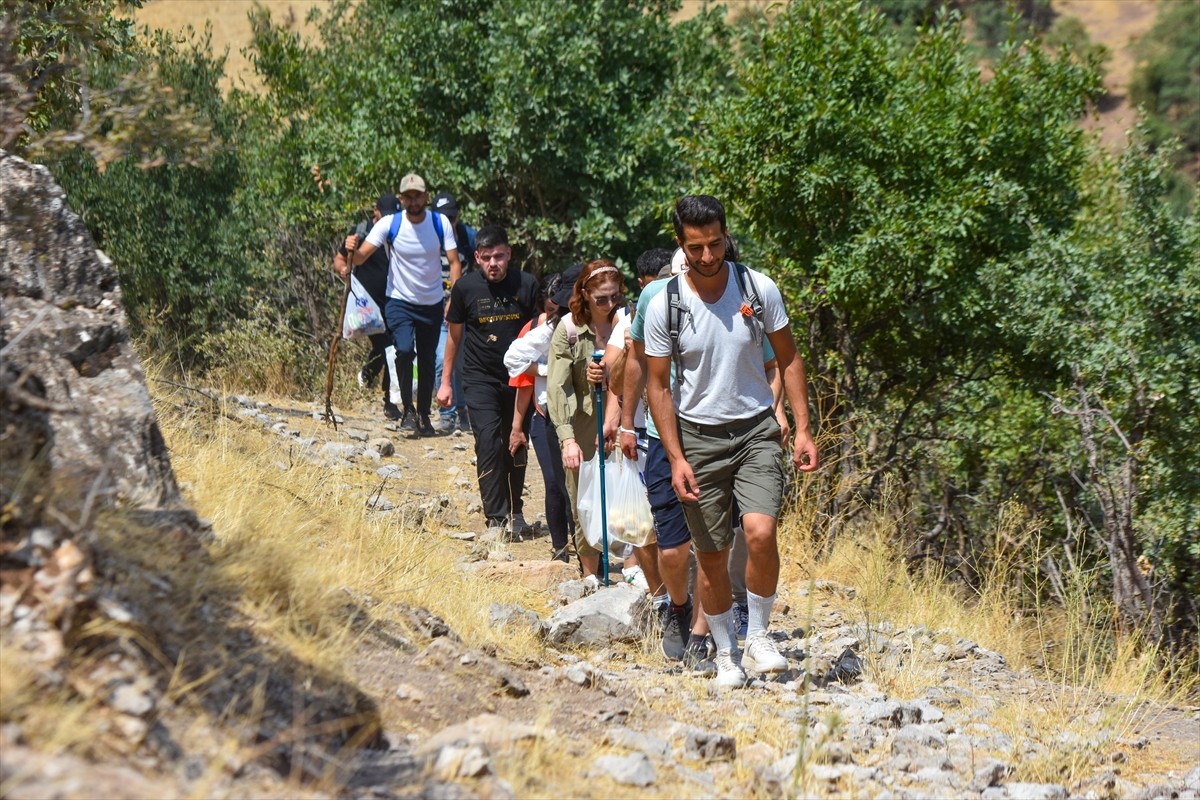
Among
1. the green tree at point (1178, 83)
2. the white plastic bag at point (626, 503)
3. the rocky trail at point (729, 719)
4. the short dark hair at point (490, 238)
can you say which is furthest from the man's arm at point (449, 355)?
the green tree at point (1178, 83)

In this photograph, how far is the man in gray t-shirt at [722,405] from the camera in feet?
16.5

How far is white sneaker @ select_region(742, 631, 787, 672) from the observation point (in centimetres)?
519

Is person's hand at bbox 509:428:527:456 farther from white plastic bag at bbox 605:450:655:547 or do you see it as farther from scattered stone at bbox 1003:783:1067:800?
scattered stone at bbox 1003:783:1067:800

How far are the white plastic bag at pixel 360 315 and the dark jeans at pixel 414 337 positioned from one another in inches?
4.1

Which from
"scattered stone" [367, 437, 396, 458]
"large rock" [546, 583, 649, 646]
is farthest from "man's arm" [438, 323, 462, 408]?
"large rock" [546, 583, 649, 646]

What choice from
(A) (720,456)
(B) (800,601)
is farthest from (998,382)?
(A) (720,456)

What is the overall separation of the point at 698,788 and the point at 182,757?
1575mm

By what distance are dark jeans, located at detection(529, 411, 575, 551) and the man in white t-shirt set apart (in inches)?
114

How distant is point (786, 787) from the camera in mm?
3971

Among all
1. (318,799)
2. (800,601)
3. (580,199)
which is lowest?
(800,601)

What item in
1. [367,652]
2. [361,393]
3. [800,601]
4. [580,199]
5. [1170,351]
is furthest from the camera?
[580,199]

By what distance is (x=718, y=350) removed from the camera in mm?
5070

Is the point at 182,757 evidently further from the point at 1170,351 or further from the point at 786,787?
the point at 1170,351

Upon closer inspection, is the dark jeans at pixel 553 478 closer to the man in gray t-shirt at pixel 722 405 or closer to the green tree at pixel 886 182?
the man in gray t-shirt at pixel 722 405
